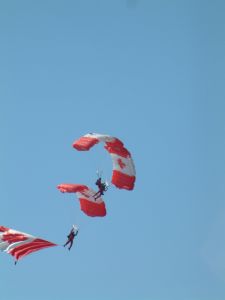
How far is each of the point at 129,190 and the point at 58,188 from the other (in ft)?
16.3

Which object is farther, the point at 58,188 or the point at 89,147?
the point at 58,188

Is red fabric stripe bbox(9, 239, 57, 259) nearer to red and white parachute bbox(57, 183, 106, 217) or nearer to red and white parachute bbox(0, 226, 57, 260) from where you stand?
red and white parachute bbox(0, 226, 57, 260)

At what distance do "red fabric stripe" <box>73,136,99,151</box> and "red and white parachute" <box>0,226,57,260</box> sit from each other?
7.13 metres

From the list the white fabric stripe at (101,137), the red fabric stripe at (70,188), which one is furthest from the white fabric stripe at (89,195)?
the white fabric stripe at (101,137)

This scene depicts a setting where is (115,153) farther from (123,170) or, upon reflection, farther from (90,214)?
(90,214)

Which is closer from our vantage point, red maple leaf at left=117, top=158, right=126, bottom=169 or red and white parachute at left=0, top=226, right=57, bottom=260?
red and white parachute at left=0, top=226, right=57, bottom=260

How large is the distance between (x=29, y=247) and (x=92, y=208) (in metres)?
5.55

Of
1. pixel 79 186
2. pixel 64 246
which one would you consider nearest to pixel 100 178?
pixel 79 186

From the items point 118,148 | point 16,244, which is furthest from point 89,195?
point 16,244

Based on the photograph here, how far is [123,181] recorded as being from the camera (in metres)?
52.3

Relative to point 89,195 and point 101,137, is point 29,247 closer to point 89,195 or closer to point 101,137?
point 89,195

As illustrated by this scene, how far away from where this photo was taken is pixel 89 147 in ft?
157

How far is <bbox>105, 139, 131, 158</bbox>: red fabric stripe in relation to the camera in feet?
169

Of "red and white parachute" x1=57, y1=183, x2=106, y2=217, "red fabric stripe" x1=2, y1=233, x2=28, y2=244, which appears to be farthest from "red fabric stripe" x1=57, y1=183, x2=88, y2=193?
"red fabric stripe" x1=2, y1=233, x2=28, y2=244
